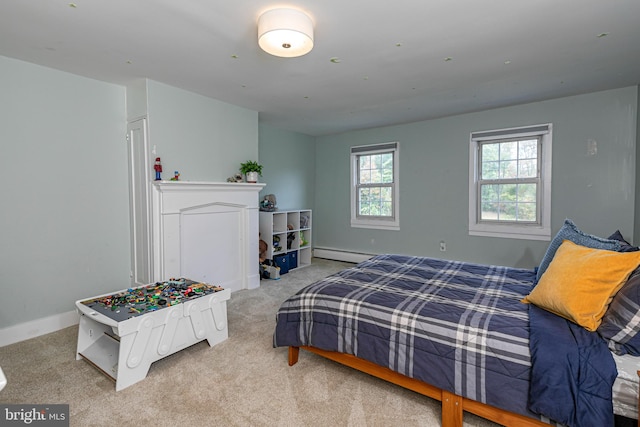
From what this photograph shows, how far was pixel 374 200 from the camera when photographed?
5184 mm

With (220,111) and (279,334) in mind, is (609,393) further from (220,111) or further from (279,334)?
Answer: (220,111)

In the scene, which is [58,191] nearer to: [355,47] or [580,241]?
[355,47]

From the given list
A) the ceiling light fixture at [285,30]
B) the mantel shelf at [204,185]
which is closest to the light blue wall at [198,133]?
the mantel shelf at [204,185]

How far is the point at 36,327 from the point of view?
2.59 meters

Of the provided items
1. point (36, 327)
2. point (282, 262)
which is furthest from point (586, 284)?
point (36, 327)

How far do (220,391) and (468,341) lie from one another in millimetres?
1481

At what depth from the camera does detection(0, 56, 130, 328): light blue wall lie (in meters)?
2.47

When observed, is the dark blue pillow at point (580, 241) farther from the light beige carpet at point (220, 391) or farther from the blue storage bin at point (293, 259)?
the blue storage bin at point (293, 259)

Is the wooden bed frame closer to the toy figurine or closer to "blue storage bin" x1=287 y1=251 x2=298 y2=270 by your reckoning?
the toy figurine

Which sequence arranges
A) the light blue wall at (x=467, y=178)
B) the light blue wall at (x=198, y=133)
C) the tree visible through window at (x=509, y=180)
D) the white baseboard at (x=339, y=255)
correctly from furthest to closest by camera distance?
the white baseboard at (x=339, y=255) < the tree visible through window at (x=509, y=180) < the light blue wall at (x=467, y=178) < the light blue wall at (x=198, y=133)

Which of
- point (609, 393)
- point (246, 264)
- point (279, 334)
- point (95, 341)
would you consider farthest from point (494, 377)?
point (246, 264)

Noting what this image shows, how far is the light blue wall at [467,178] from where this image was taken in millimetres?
3305

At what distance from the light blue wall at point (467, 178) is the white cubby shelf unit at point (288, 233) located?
66 centimetres

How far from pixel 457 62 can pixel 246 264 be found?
10.3ft
